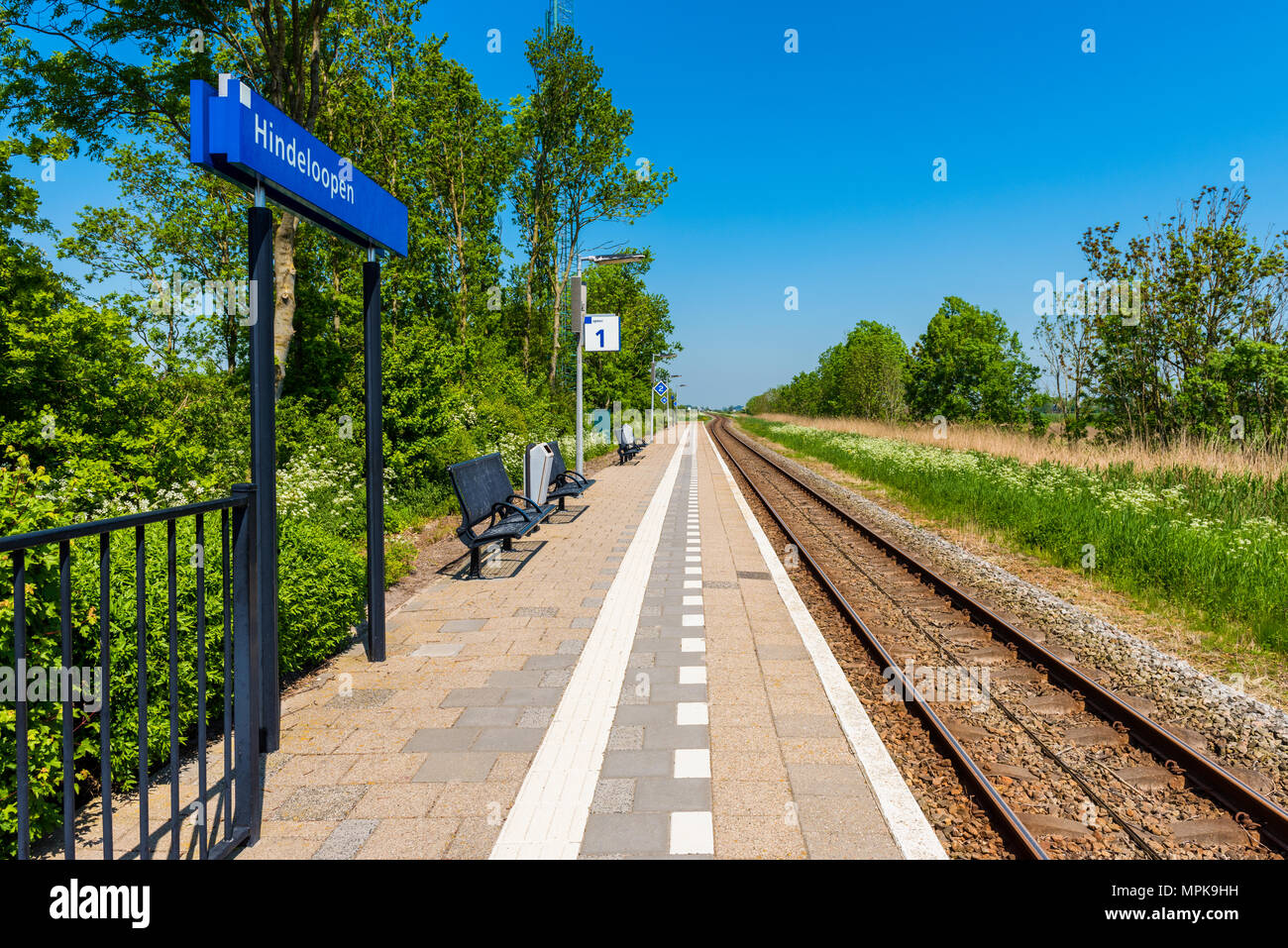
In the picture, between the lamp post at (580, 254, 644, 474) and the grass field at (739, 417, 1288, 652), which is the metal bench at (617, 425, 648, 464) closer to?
the lamp post at (580, 254, 644, 474)

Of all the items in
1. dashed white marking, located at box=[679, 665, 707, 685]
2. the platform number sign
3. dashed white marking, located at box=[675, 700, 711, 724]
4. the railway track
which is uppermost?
the platform number sign

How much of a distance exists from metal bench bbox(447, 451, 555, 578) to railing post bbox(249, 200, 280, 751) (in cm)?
383

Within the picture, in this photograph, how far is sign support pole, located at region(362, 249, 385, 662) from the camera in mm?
4754

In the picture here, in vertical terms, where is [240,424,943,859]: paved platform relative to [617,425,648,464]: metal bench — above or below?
below

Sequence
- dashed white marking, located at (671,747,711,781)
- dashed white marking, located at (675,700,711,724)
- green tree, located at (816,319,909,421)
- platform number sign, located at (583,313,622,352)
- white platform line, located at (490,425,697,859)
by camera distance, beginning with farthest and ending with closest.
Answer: green tree, located at (816,319,909,421) → platform number sign, located at (583,313,622,352) → dashed white marking, located at (675,700,711,724) → dashed white marking, located at (671,747,711,781) → white platform line, located at (490,425,697,859)

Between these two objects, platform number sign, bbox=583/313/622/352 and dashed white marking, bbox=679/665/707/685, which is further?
platform number sign, bbox=583/313/622/352

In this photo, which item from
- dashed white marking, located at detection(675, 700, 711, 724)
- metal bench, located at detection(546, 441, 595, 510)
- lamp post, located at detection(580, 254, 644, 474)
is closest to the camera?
dashed white marking, located at detection(675, 700, 711, 724)

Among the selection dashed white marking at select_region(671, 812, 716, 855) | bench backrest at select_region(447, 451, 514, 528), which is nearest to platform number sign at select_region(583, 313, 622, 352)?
bench backrest at select_region(447, 451, 514, 528)

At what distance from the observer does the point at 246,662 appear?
8.82 feet

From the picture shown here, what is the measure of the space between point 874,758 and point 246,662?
305 cm

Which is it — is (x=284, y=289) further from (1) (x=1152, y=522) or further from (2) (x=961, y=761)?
(1) (x=1152, y=522)
